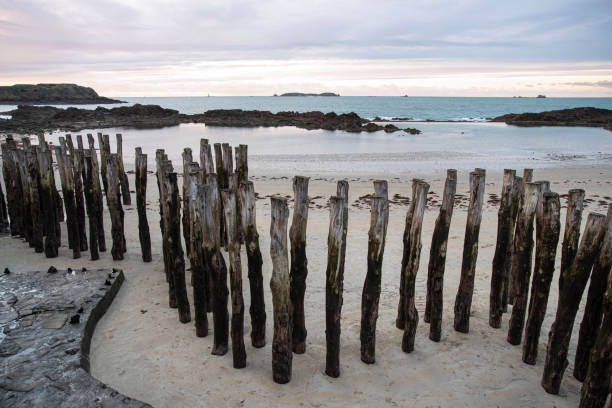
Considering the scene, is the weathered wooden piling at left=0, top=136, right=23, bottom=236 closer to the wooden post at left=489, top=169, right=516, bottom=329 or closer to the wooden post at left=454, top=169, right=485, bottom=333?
the wooden post at left=454, top=169, right=485, bottom=333

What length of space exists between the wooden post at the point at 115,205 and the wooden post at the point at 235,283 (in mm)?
3536


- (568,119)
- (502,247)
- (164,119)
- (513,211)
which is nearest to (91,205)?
(502,247)

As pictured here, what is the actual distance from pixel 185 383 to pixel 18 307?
2826mm

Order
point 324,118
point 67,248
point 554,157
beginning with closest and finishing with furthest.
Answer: point 67,248 → point 554,157 → point 324,118

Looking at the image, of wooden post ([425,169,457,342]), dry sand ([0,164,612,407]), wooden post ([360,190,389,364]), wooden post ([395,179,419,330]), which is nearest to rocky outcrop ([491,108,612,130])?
dry sand ([0,164,612,407])

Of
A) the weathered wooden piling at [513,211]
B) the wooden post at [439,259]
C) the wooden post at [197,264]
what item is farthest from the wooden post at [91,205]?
the weathered wooden piling at [513,211]

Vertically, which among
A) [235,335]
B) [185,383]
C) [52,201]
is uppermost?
[52,201]

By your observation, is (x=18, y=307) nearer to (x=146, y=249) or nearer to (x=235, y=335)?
(x=146, y=249)

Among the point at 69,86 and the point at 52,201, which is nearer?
the point at 52,201

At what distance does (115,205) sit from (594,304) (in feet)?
24.0

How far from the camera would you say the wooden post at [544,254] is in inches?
177

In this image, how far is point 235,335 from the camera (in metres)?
4.68

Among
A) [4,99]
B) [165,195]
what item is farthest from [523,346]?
[4,99]

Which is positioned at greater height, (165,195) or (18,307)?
(165,195)
